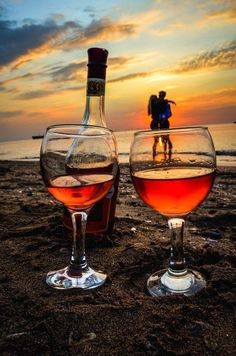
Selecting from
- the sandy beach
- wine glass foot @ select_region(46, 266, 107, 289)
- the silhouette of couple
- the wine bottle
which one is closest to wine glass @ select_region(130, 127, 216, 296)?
the sandy beach

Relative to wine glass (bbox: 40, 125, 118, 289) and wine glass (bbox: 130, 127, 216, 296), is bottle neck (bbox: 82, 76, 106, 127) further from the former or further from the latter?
wine glass (bbox: 130, 127, 216, 296)

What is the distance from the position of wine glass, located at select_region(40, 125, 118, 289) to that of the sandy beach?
134mm

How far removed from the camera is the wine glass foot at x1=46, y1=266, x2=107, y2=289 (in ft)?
6.05

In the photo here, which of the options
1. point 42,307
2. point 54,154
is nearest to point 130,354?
point 42,307

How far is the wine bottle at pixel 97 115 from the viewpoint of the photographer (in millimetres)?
2361

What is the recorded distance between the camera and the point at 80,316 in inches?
60.0

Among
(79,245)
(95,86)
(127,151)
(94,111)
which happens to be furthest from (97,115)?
(127,151)

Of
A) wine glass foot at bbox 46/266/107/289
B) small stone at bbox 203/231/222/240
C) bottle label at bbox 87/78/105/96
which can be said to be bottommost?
small stone at bbox 203/231/222/240

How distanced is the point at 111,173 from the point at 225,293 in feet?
2.66

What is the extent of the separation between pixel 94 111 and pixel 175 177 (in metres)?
1.34

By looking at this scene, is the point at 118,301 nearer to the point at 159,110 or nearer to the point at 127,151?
the point at 159,110

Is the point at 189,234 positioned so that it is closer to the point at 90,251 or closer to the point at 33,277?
the point at 90,251

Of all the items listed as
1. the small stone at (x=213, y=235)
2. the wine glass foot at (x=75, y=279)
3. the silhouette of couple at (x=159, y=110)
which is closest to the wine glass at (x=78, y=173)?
the wine glass foot at (x=75, y=279)

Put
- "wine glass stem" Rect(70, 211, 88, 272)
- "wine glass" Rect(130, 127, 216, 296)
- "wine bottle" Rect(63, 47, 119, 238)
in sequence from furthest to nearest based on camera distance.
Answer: "wine bottle" Rect(63, 47, 119, 238)
"wine glass stem" Rect(70, 211, 88, 272)
"wine glass" Rect(130, 127, 216, 296)
